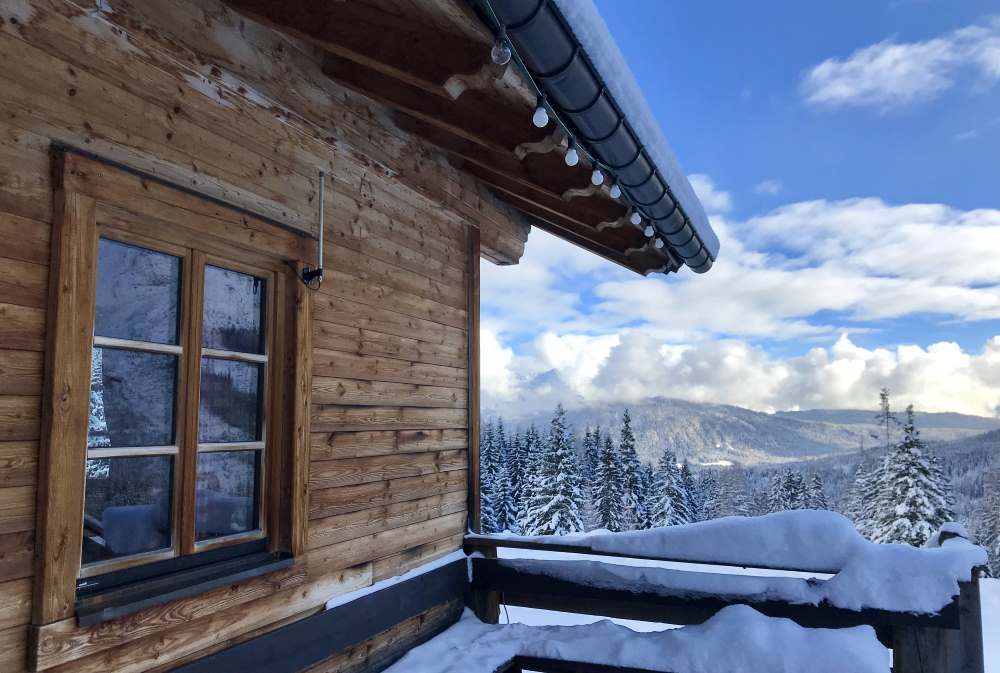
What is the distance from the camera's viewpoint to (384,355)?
3334 millimetres

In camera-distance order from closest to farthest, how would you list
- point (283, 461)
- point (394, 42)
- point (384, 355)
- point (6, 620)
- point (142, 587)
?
point (6, 620)
point (142, 587)
point (394, 42)
point (283, 461)
point (384, 355)

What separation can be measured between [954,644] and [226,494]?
3172 mm

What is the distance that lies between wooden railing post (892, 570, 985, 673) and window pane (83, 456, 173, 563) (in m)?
3.17

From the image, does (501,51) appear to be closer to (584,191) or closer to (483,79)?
(483,79)

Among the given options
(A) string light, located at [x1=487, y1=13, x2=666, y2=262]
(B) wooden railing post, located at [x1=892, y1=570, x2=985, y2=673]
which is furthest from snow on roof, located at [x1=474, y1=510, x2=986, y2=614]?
(A) string light, located at [x1=487, y1=13, x2=666, y2=262]

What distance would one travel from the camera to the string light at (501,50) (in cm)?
186

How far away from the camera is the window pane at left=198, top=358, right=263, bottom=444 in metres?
2.36

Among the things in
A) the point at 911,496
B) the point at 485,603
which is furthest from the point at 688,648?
the point at 911,496

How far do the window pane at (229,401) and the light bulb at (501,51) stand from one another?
1.45 m

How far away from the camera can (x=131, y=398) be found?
2076mm

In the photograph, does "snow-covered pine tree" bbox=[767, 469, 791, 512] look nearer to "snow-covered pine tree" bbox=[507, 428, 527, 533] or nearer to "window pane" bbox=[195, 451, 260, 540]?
"snow-covered pine tree" bbox=[507, 428, 527, 533]

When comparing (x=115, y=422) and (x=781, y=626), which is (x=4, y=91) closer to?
(x=115, y=422)

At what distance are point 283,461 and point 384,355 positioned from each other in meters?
0.85

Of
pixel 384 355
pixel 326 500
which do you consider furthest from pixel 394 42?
pixel 326 500
